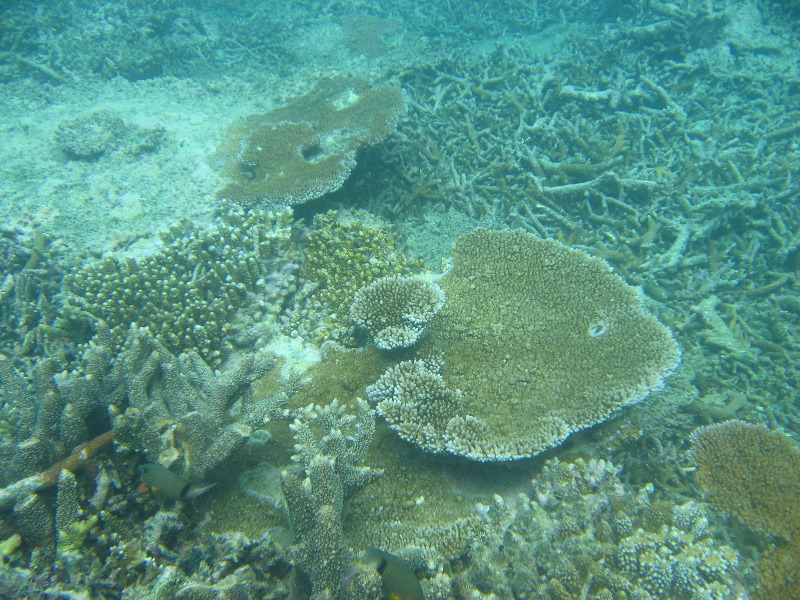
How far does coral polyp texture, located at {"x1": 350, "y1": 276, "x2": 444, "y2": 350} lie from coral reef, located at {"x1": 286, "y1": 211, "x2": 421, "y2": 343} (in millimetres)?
420

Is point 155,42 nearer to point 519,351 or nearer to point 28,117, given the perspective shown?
point 28,117

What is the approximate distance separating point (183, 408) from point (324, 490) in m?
1.51

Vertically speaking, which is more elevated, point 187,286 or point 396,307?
point 187,286

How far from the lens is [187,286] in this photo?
15.1 ft

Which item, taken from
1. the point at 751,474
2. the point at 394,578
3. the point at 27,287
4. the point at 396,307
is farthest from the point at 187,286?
the point at 751,474

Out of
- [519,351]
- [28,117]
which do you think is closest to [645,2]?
[519,351]

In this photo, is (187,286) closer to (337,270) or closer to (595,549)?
(337,270)

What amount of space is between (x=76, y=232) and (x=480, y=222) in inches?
246

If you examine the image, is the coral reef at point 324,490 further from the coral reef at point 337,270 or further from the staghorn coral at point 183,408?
the coral reef at point 337,270

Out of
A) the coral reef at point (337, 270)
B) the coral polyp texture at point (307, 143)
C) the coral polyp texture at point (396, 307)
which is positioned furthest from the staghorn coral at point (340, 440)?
the coral polyp texture at point (307, 143)

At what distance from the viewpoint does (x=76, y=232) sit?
6125 mm

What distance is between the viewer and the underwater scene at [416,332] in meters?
2.81

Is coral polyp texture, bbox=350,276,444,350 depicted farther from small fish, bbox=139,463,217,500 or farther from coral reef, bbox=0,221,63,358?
coral reef, bbox=0,221,63,358

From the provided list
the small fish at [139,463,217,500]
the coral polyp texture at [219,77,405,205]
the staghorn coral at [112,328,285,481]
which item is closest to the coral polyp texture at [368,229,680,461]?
the staghorn coral at [112,328,285,481]
